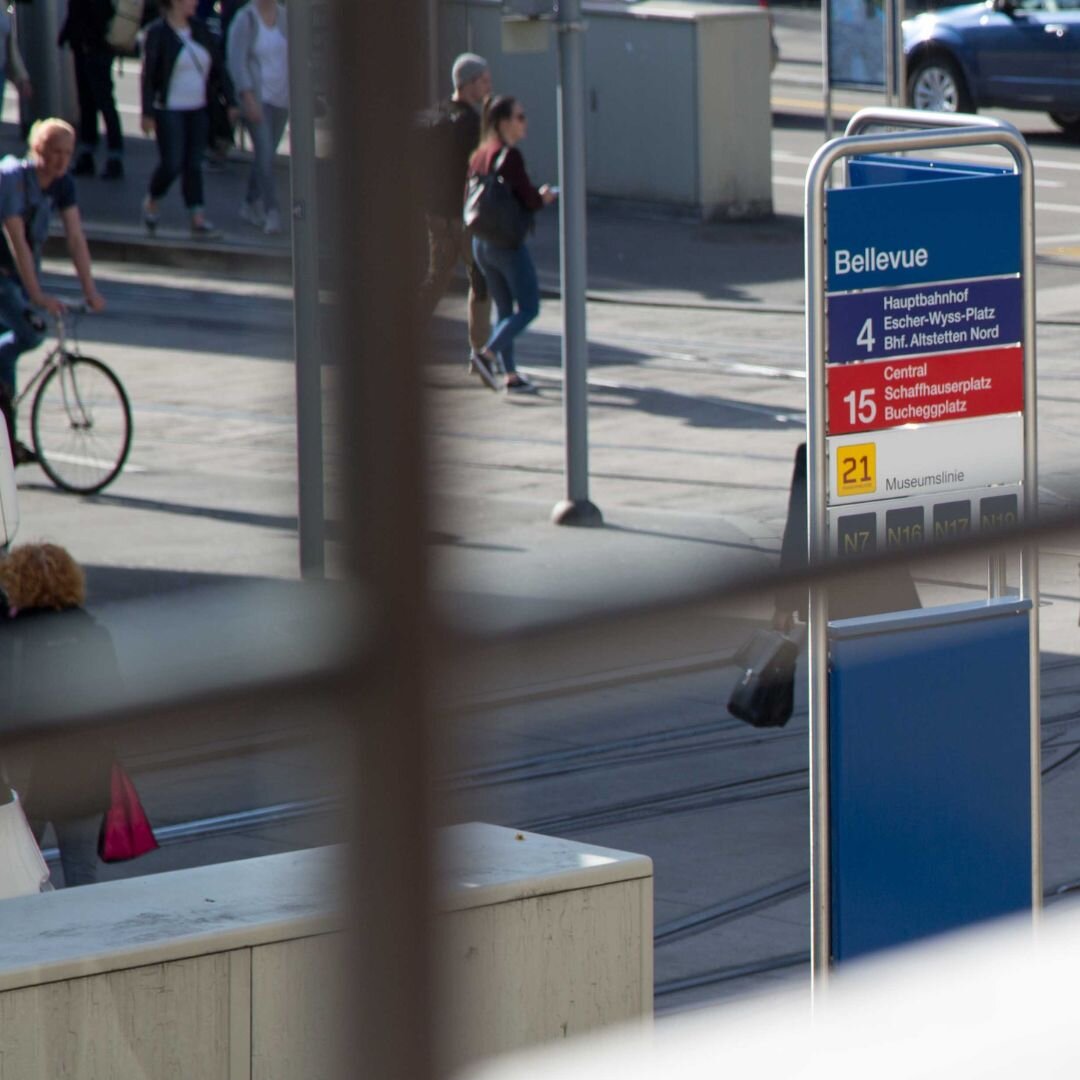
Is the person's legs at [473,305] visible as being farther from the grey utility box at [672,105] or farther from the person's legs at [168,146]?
the grey utility box at [672,105]

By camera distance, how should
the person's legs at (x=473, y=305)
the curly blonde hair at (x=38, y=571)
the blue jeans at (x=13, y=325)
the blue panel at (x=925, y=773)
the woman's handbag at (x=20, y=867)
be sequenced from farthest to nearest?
the blue jeans at (x=13, y=325) < the blue panel at (x=925, y=773) < the woman's handbag at (x=20, y=867) < the curly blonde hair at (x=38, y=571) < the person's legs at (x=473, y=305)

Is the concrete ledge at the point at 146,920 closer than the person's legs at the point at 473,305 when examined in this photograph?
No

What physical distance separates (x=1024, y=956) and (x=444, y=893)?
1.91ft

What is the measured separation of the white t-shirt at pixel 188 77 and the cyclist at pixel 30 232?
2.27 meters

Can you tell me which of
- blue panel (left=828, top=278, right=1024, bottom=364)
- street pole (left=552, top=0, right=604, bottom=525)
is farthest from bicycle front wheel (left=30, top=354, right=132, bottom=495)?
blue panel (left=828, top=278, right=1024, bottom=364)

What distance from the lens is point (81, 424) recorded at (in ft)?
31.4

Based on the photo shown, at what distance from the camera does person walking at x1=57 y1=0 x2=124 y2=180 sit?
17.4 m

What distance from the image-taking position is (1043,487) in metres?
1.23

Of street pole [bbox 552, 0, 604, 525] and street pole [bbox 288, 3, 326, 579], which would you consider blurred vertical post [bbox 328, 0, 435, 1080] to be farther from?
street pole [bbox 552, 0, 604, 525]

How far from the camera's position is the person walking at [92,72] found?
686 inches

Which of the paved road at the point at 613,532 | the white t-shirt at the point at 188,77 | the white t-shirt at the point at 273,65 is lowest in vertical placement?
the paved road at the point at 613,532

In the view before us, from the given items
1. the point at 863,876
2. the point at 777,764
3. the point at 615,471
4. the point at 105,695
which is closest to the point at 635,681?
the point at 105,695

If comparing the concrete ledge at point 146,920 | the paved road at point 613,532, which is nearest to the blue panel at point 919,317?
the paved road at point 613,532

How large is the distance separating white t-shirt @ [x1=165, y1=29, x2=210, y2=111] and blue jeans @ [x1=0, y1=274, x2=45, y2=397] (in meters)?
2.25
